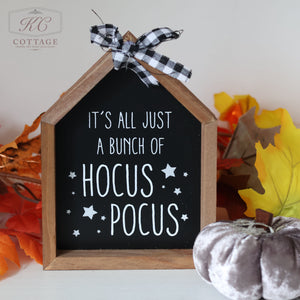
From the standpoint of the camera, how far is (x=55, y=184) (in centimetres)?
82

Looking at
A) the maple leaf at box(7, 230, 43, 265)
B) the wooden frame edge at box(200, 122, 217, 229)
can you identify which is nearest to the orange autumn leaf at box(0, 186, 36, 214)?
the maple leaf at box(7, 230, 43, 265)

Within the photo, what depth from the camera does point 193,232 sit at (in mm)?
852

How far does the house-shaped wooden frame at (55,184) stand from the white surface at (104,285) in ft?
0.06

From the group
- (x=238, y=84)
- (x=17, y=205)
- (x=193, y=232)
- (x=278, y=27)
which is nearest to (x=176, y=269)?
(x=193, y=232)

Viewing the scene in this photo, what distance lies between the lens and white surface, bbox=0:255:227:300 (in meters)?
0.72

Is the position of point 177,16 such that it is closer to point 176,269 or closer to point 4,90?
point 4,90

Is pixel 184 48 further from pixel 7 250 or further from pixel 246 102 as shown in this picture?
pixel 7 250

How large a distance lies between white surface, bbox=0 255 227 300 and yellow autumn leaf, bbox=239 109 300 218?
0.69 feet

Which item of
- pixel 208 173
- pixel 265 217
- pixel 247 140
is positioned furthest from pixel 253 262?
pixel 247 140

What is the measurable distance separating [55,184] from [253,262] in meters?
0.40

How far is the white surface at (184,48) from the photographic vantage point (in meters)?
1.11

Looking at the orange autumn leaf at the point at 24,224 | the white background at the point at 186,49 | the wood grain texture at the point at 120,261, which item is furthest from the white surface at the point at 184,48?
the wood grain texture at the point at 120,261

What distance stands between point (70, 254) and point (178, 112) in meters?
0.35

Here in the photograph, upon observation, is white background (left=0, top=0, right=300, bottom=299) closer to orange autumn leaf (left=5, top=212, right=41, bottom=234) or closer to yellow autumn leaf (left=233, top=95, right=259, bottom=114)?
yellow autumn leaf (left=233, top=95, right=259, bottom=114)
